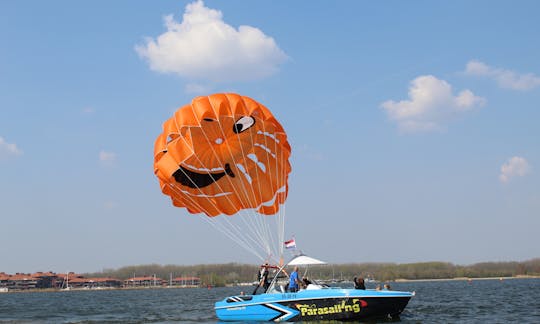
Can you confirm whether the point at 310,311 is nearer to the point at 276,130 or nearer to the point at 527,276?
the point at 276,130

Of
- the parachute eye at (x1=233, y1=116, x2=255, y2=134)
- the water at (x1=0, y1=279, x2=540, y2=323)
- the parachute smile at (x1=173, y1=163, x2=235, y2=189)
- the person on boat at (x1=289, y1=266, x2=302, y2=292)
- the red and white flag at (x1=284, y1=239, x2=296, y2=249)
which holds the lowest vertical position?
the water at (x1=0, y1=279, x2=540, y2=323)

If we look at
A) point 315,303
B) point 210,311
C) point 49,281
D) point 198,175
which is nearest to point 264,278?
point 315,303

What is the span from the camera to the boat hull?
1620cm

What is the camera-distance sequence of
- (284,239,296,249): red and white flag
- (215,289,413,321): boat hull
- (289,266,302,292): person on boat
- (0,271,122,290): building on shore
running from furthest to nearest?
(0,271,122,290): building on shore, (284,239,296,249): red and white flag, (289,266,302,292): person on boat, (215,289,413,321): boat hull

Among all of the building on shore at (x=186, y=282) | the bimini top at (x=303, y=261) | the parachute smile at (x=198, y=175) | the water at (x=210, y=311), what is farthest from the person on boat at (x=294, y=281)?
the building on shore at (x=186, y=282)

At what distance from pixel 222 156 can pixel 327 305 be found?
696cm

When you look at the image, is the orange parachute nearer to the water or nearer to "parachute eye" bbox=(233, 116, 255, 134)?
"parachute eye" bbox=(233, 116, 255, 134)

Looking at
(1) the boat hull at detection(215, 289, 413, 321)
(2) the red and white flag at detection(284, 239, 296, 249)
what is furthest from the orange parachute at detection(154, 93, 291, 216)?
(1) the boat hull at detection(215, 289, 413, 321)

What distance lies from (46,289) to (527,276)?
12500 centimetres

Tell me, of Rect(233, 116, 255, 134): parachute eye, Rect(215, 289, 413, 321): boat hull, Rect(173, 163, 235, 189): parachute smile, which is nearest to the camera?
Rect(215, 289, 413, 321): boat hull

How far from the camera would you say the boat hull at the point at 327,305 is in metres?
16.2

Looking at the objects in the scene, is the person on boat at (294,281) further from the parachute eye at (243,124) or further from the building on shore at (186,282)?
the building on shore at (186,282)

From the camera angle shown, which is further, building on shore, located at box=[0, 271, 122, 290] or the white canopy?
building on shore, located at box=[0, 271, 122, 290]

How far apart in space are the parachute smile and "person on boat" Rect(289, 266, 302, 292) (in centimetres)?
460
